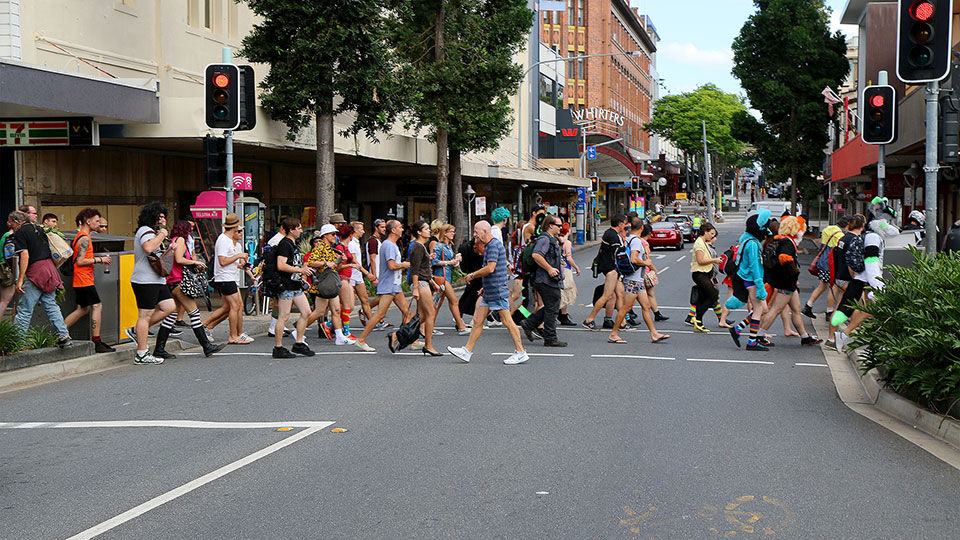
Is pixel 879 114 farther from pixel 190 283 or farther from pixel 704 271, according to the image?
pixel 190 283

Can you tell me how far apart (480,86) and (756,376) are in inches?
739

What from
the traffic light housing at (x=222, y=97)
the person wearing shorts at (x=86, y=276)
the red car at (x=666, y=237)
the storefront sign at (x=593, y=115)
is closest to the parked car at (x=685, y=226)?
the red car at (x=666, y=237)

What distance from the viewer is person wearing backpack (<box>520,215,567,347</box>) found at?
1290 centimetres

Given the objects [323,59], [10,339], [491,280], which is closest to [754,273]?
[491,280]

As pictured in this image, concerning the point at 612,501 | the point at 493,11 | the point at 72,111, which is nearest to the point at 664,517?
the point at 612,501

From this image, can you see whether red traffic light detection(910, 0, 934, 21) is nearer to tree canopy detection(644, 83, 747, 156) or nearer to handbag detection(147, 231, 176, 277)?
handbag detection(147, 231, 176, 277)

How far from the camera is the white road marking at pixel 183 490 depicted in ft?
17.5

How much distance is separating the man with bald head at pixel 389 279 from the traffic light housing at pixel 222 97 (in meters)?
2.95

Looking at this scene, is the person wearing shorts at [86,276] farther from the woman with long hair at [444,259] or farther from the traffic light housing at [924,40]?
the traffic light housing at [924,40]

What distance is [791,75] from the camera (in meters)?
49.5

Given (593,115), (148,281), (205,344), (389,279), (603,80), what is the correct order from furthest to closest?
(603,80) < (593,115) < (389,279) < (205,344) < (148,281)

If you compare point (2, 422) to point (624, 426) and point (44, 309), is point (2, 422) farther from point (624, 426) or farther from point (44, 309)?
point (624, 426)

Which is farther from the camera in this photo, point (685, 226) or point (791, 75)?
point (685, 226)

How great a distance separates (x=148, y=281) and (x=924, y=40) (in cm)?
879
